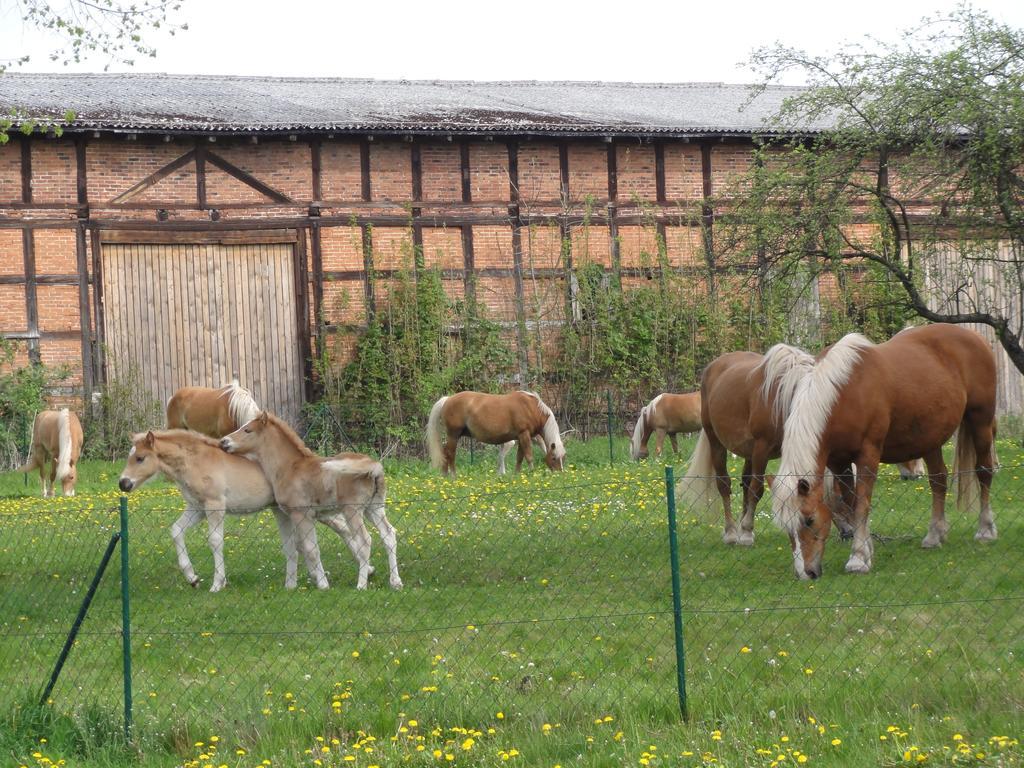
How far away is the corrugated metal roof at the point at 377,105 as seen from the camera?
23.4 m

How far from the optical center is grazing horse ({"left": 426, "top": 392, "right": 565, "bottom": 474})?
1986 centimetres

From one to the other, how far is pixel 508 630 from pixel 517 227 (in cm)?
1705

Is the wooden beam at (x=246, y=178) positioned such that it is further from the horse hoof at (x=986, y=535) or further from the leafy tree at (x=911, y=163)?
the horse hoof at (x=986, y=535)

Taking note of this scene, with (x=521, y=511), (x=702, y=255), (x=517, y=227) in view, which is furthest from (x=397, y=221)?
(x=521, y=511)

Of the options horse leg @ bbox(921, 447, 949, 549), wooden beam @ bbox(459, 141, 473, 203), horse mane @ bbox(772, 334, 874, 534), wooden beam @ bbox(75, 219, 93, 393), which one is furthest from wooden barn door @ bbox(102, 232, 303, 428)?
horse leg @ bbox(921, 447, 949, 549)

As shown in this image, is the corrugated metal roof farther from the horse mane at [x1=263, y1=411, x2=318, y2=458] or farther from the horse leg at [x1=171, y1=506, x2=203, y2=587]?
the horse leg at [x1=171, y1=506, x2=203, y2=587]

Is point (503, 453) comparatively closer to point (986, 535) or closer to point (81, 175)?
point (81, 175)

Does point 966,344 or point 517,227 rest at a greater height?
point 517,227

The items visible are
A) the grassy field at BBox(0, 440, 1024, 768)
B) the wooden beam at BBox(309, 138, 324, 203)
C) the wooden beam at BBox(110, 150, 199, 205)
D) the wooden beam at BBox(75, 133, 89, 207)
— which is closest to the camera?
the grassy field at BBox(0, 440, 1024, 768)

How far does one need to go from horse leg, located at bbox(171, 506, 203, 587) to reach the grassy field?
0.45 ft

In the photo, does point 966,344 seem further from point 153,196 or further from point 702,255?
point 153,196

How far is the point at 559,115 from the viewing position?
26.3 m

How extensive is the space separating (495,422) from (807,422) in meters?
9.88

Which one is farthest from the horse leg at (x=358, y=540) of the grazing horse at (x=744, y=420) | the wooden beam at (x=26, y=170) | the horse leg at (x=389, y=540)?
the wooden beam at (x=26, y=170)
